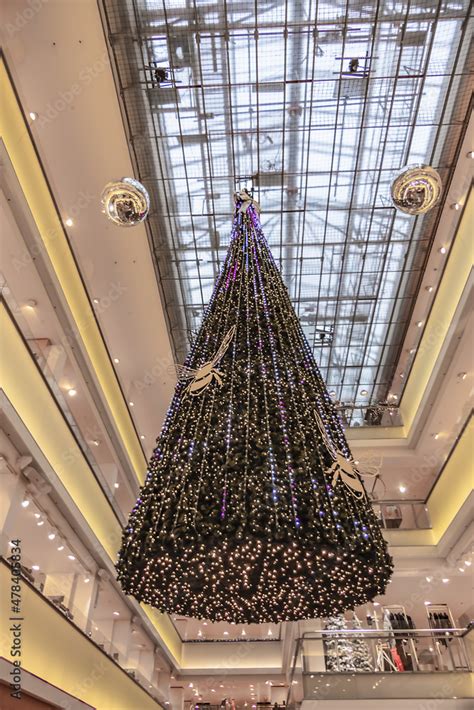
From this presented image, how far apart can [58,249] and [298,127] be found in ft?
20.0

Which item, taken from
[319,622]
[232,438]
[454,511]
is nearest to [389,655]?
[319,622]

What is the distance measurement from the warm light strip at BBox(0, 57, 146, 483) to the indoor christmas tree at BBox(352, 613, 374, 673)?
683 centimetres

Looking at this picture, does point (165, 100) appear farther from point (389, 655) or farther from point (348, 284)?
point (389, 655)

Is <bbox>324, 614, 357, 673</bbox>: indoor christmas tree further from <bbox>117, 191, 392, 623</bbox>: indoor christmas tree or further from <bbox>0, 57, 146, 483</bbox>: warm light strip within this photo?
<bbox>0, 57, 146, 483</bbox>: warm light strip

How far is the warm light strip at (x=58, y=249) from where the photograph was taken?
7.71 meters

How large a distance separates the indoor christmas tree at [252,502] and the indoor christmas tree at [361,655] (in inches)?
199

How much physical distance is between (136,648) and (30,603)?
11.1m

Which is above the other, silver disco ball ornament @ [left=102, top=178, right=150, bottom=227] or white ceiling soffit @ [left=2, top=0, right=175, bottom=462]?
white ceiling soffit @ [left=2, top=0, right=175, bottom=462]

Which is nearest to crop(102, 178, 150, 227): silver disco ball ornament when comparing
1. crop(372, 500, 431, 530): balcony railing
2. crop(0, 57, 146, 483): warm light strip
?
crop(0, 57, 146, 483): warm light strip

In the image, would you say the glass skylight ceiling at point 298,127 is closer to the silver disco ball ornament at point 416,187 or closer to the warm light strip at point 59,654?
the silver disco ball ornament at point 416,187

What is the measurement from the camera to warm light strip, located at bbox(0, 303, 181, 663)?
705 centimetres

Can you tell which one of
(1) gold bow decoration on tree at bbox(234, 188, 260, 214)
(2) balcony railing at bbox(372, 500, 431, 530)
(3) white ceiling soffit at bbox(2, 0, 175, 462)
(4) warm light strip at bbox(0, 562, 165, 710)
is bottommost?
(4) warm light strip at bbox(0, 562, 165, 710)

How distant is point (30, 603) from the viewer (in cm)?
698

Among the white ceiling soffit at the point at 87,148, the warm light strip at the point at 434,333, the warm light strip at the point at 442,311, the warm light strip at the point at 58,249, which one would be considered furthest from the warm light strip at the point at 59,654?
the warm light strip at the point at 442,311
